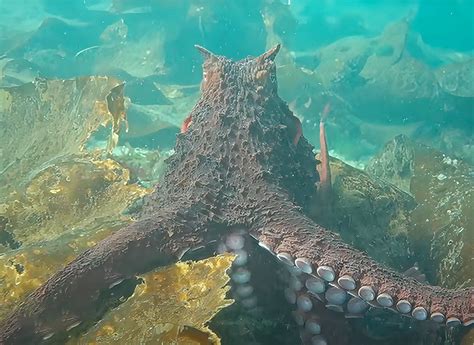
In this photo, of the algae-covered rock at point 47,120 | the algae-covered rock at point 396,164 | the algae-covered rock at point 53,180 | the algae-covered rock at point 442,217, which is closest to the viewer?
the algae-covered rock at point 53,180

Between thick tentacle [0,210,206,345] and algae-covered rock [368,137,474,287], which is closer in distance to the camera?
thick tentacle [0,210,206,345]

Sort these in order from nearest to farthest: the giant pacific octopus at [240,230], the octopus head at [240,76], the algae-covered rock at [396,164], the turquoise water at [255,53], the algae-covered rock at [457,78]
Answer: the giant pacific octopus at [240,230]
the octopus head at [240,76]
the algae-covered rock at [396,164]
the turquoise water at [255,53]
the algae-covered rock at [457,78]

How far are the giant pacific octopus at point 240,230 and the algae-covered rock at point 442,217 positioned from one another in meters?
1.16

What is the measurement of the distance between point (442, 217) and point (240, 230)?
2.26 m

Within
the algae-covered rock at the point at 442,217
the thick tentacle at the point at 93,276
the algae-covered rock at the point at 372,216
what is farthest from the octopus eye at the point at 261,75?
the algae-covered rock at the point at 442,217

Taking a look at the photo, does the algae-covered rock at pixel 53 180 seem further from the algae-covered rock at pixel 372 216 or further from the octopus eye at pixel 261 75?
the algae-covered rock at pixel 372 216

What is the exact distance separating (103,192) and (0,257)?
57.9 inches

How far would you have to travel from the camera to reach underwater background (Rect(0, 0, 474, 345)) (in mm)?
2783

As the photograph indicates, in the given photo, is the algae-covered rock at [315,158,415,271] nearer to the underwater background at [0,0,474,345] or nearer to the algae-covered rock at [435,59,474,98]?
the underwater background at [0,0,474,345]

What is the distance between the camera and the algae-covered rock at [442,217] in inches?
134

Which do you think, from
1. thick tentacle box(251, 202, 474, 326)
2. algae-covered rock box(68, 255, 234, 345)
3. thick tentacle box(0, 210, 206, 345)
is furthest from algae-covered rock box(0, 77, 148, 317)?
thick tentacle box(251, 202, 474, 326)

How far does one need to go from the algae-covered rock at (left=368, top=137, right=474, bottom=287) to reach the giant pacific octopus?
1155 mm

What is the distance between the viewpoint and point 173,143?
1091cm

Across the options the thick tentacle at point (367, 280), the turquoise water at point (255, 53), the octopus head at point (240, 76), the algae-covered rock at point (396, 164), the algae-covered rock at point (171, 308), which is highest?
the turquoise water at point (255, 53)
